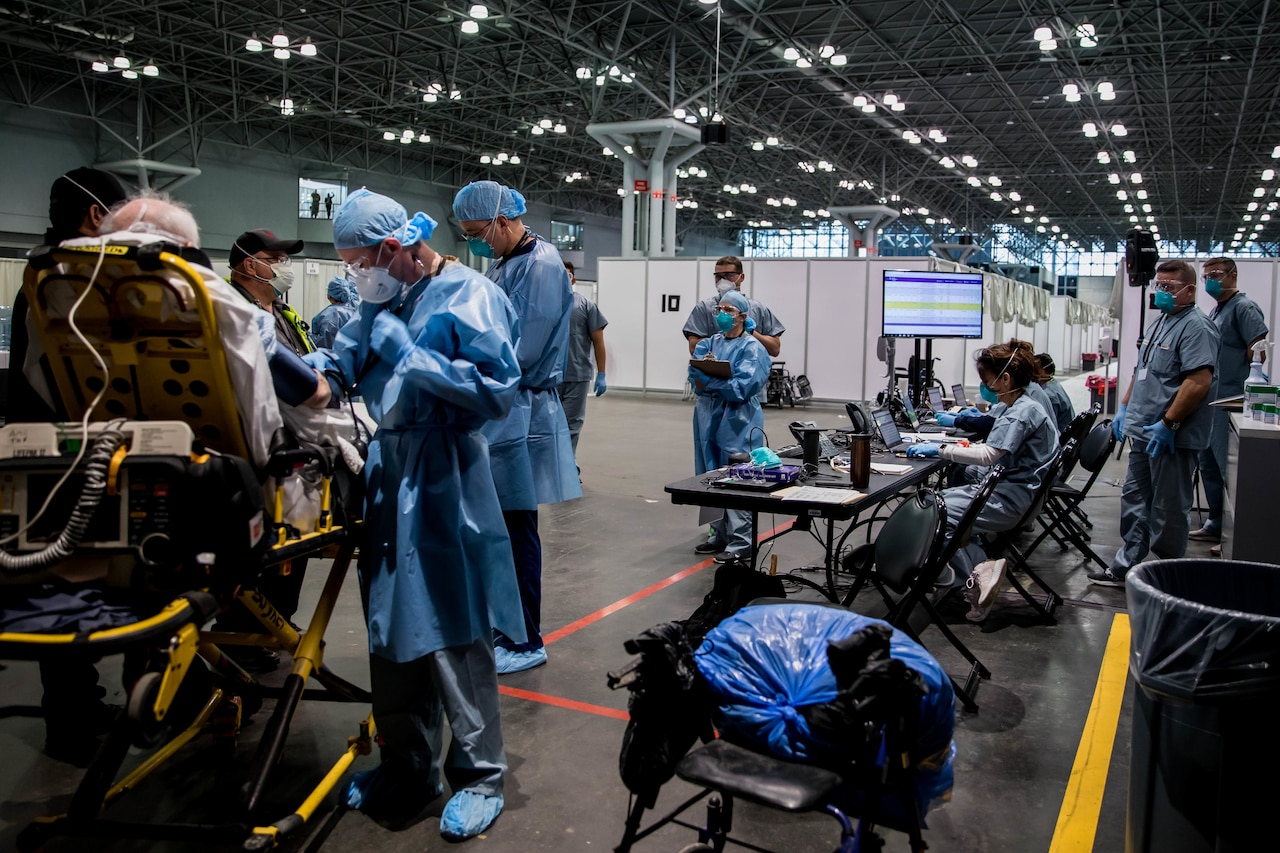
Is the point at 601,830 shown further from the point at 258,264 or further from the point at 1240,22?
the point at 1240,22

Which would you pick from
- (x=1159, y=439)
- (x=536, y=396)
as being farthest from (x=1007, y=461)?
(x=536, y=396)

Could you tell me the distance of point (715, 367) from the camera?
199 inches

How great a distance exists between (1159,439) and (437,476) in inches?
153

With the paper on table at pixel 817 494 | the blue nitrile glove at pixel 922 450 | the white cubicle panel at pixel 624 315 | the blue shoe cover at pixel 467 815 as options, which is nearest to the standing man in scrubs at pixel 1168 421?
the blue nitrile glove at pixel 922 450

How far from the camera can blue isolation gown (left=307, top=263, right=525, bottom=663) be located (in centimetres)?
233

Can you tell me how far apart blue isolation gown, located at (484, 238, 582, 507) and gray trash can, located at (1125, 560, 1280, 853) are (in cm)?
200

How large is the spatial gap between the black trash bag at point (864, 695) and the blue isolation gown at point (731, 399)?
333cm

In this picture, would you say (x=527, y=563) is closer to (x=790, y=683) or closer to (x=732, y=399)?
(x=790, y=683)

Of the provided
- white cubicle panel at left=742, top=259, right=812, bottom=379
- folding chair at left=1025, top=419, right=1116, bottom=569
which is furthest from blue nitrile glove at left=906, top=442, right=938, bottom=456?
white cubicle panel at left=742, top=259, right=812, bottom=379

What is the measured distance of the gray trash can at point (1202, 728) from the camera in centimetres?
180

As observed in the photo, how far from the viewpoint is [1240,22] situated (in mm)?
14320

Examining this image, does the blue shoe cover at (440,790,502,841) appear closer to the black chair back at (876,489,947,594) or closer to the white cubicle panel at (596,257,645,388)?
the black chair back at (876,489,947,594)

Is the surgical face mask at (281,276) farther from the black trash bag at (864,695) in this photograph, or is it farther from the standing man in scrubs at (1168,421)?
the standing man in scrubs at (1168,421)

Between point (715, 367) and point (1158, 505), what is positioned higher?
point (715, 367)
